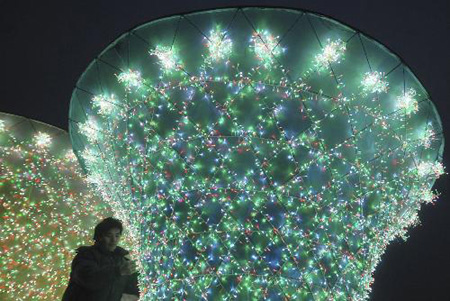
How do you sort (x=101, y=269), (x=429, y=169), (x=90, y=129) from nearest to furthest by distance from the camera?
(x=101, y=269), (x=429, y=169), (x=90, y=129)

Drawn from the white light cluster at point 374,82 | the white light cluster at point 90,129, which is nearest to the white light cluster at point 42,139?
the white light cluster at point 90,129

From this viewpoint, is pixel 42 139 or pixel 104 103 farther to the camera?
pixel 42 139

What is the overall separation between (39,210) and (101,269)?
14.0ft

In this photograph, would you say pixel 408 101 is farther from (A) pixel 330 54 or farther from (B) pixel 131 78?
(B) pixel 131 78

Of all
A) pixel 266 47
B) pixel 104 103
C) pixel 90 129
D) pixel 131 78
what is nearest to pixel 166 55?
pixel 131 78

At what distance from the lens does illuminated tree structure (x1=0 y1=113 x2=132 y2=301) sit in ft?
25.3

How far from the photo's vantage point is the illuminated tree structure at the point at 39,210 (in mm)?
7699

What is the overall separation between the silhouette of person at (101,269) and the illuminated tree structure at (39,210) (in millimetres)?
3610

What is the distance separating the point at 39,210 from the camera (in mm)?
8141

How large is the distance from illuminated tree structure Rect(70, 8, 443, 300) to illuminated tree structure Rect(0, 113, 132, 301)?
2628 millimetres

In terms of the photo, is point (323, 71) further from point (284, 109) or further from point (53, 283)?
point (53, 283)

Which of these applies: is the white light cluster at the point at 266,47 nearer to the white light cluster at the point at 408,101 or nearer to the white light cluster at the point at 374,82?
the white light cluster at the point at 374,82

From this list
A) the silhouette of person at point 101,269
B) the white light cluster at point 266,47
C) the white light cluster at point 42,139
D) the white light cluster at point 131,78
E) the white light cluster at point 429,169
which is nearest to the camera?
the white light cluster at point 266,47

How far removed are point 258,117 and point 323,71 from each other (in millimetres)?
817
